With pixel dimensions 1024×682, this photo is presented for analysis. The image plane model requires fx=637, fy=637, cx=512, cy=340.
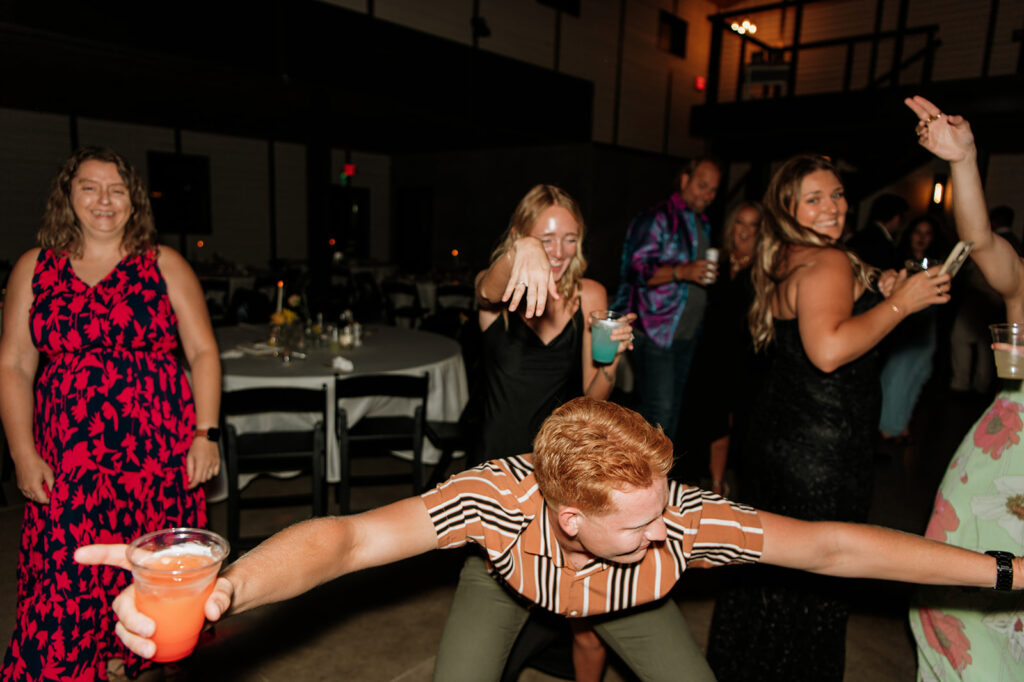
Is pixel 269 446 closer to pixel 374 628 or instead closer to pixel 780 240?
pixel 374 628

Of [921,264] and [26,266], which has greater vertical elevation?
[921,264]

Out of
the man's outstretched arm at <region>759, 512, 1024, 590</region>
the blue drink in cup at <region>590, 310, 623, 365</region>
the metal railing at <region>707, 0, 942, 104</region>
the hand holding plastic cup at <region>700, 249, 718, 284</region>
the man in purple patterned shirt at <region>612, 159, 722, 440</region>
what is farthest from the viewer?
the metal railing at <region>707, 0, 942, 104</region>

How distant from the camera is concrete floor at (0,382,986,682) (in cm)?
235

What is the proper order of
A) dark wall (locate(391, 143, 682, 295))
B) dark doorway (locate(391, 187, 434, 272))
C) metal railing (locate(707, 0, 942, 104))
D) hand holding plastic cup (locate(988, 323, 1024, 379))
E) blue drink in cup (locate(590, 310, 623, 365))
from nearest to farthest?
hand holding plastic cup (locate(988, 323, 1024, 379)) → blue drink in cup (locate(590, 310, 623, 365)) → metal railing (locate(707, 0, 942, 104)) → dark wall (locate(391, 143, 682, 295)) → dark doorway (locate(391, 187, 434, 272))

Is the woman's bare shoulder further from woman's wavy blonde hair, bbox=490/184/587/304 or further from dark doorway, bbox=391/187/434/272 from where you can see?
dark doorway, bbox=391/187/434/272

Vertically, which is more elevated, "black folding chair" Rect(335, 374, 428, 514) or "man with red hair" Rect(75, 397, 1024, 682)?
"man with red hair" Rect(75, 397, 1024, 682)

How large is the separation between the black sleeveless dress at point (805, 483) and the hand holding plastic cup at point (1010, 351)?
1.07 feet

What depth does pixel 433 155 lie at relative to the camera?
504 inches

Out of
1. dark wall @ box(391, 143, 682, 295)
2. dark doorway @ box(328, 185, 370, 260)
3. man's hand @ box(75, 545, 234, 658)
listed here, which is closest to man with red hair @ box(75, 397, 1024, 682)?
man's hand @ box(75, 545, 234, 658)

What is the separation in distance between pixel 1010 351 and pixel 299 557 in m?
1.81

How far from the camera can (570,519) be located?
3.99 ft

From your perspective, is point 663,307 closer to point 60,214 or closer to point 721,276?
point 721,276

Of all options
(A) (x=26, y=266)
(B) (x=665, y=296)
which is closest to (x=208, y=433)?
(A) (x=26, y=266)

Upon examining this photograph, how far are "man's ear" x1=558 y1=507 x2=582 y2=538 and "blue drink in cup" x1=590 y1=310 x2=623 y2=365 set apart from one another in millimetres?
827
